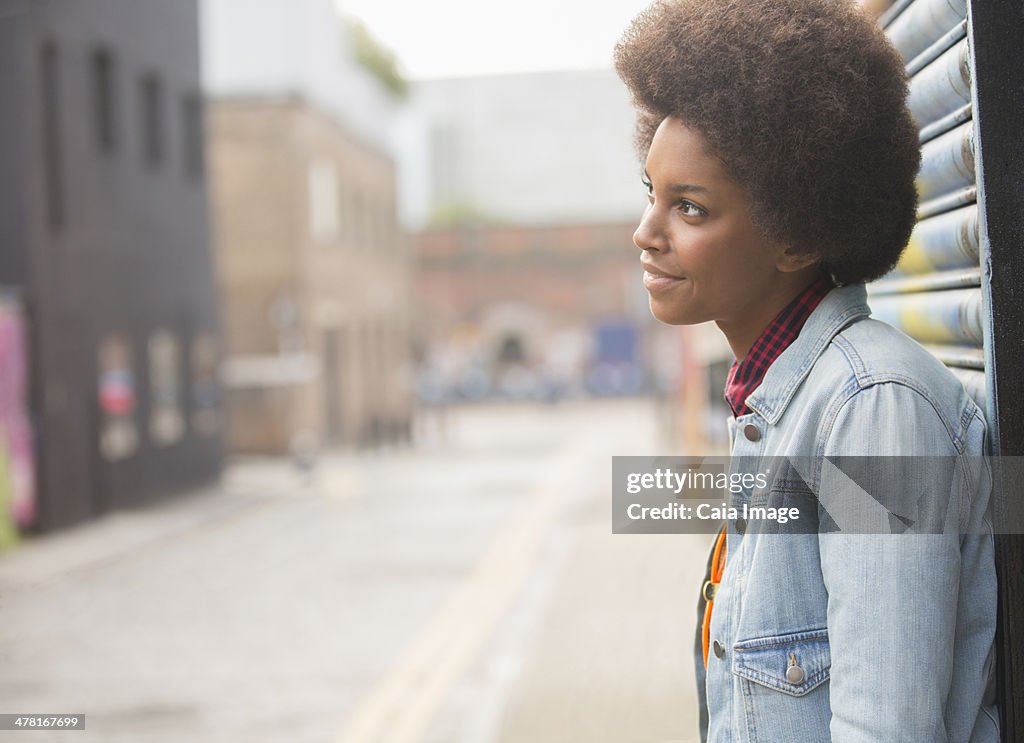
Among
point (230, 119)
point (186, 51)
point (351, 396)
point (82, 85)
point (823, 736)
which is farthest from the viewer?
point (351, 396)

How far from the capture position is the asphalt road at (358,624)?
5.10 metres

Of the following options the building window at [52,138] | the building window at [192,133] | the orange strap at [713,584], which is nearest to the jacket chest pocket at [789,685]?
the orange strap at [713,584]

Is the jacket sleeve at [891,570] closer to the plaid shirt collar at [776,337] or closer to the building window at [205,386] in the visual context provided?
the plaid shirt collar at [776,337]

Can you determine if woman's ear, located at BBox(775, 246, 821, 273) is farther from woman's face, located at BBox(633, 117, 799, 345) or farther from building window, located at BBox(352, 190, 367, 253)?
building window, located at BBox(352, 190, 367, 253)

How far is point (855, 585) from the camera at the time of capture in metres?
1.37

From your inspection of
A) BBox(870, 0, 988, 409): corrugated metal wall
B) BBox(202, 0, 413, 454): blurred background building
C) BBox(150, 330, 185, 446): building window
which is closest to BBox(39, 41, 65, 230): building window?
BBox(150, 330, 185, 446): building window

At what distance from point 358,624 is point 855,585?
6045mm

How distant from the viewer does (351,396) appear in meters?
26.3

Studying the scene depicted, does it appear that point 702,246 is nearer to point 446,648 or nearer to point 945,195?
point 945,195

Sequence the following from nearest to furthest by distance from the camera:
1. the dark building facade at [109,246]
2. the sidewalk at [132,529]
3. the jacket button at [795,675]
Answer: the jacket button at [795,675]
the sidewalk at [132,529]
the dark building facade at [109,246]

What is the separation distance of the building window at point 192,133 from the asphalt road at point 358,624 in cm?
504

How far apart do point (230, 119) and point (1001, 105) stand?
22453mm

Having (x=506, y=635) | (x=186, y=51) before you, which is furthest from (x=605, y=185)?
(x=506, y=635)

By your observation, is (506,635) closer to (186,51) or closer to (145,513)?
(145,513)
